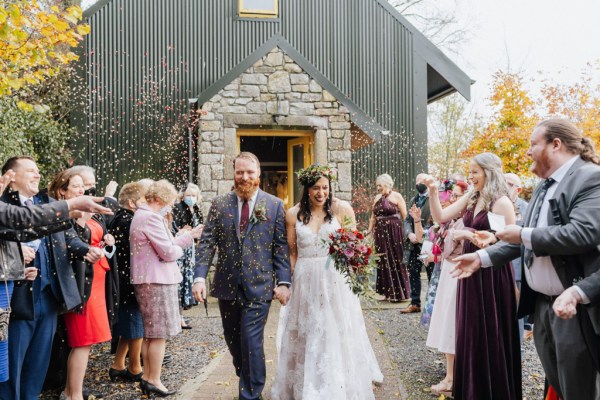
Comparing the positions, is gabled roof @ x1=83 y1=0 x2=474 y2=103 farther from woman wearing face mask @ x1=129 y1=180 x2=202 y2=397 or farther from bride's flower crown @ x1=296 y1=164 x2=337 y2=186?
woman wearing face mask @ x1=129 y1=180 x2=202 y2=397

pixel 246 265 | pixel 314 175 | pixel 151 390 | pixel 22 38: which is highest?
pixel 22 38

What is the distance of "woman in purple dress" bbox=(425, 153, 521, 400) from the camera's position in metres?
4.87

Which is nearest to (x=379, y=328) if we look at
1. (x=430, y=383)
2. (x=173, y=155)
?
Answer: (x=430, y=383)

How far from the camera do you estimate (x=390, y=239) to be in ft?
34.5

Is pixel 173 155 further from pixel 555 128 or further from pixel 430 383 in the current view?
pixel 555 128

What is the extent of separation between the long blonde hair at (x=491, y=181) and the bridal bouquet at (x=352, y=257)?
42.2 inches

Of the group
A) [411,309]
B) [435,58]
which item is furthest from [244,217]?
[435,58]

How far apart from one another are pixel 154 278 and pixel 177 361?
1.72 meters

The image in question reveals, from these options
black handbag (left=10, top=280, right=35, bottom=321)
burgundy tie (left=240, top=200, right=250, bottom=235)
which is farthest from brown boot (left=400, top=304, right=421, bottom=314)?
black handbag (left=10, top=280, right=35, bottom=321)

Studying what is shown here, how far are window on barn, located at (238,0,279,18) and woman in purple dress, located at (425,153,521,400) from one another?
11.1 metres

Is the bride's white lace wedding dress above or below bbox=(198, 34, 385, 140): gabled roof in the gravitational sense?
below

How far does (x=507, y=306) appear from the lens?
4969mm

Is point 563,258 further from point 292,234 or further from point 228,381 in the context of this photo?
point 228,381

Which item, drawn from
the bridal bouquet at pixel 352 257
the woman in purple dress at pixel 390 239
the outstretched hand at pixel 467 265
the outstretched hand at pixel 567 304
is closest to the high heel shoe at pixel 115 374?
the bridal bouquet at pixel 352 257
